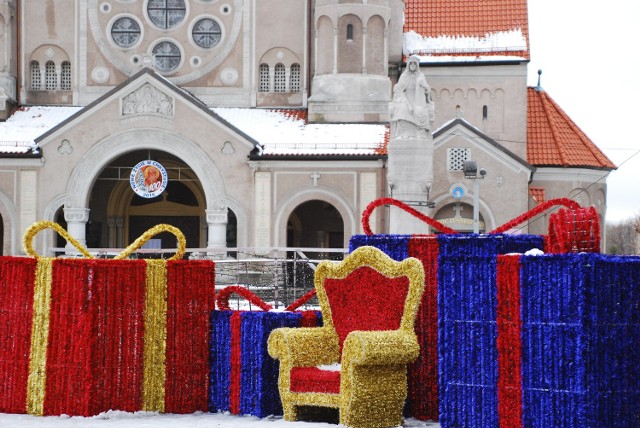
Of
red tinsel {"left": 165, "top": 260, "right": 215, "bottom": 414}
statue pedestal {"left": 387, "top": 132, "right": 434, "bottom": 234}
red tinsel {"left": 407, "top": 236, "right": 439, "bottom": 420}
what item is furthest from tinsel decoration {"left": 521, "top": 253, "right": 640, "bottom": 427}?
statue pedestal {"left": 387, "top": 132, "right": 434, "bottom": 234}

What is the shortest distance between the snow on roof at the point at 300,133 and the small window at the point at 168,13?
321cm

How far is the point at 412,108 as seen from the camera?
24.5 meters

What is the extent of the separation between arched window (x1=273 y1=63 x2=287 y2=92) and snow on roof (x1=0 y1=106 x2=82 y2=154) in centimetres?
602

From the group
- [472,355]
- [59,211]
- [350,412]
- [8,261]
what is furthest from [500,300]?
[59,211]

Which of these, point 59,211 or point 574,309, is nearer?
point 574,309

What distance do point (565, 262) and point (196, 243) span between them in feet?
87.4

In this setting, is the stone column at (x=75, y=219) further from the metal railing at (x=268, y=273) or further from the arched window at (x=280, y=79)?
the arched window at (x=280, y=79)

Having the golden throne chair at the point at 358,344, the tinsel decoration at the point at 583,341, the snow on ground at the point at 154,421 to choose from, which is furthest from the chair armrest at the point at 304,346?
the tinsel decoration at the point at 583,341

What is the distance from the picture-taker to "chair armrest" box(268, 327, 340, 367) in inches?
390

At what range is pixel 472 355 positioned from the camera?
29.2 feet

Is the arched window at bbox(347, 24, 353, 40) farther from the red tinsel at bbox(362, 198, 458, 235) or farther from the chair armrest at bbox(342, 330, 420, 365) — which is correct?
the chair armrest at bbox(342, 330, 420, 365)

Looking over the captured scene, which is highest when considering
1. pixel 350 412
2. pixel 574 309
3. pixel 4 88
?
pixel 4 88

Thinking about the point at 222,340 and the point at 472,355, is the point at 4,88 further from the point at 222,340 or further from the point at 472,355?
the point at 472,355

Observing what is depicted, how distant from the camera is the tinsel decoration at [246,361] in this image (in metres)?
10.4
